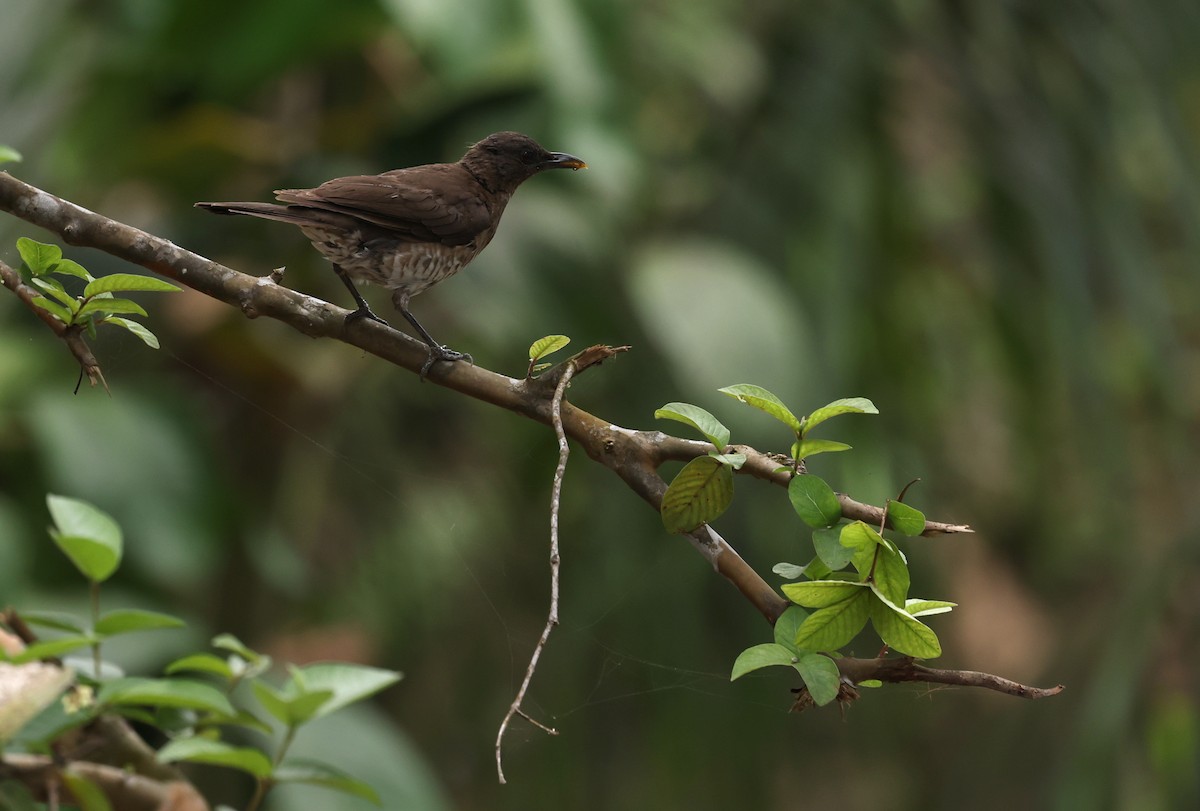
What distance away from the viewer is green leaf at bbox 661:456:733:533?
111 centimetres

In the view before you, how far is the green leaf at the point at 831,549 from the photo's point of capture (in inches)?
41.1

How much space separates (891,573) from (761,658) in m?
0.13

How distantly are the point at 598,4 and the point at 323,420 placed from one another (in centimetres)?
161

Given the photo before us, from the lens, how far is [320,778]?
130 cm

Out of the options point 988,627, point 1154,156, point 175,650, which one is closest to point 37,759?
point 175,650

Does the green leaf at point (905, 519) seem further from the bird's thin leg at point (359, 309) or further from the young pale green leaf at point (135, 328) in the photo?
the young pale green leaf at point (135, 328)

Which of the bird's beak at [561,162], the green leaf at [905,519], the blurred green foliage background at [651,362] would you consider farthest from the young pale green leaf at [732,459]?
the blurred green foliage background at [651,362]

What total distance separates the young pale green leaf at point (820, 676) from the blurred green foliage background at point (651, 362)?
1653 millimetres

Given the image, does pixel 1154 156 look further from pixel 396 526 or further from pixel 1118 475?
pixel 396 526

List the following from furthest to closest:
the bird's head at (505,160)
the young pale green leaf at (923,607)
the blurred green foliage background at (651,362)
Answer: the blurred green foliage background at (651,362) < the bird's head at (505,160) < the young pale green leaf at (923,607)

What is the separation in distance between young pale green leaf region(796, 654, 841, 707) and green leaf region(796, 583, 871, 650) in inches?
0.5

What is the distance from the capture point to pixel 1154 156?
5652mm

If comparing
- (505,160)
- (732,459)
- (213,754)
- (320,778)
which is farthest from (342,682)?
(505,160)

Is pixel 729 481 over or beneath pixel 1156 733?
over
